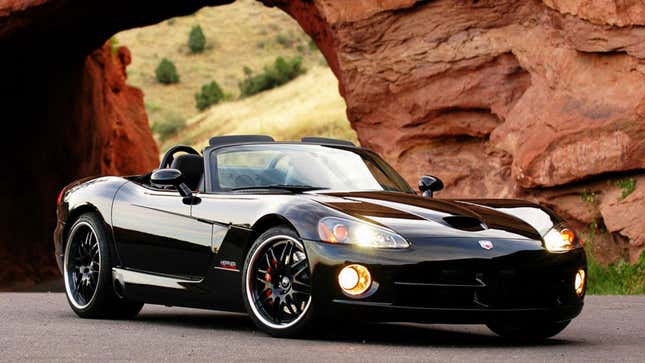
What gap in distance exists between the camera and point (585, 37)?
15.9m

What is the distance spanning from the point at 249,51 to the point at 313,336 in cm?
7918

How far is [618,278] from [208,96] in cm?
6147

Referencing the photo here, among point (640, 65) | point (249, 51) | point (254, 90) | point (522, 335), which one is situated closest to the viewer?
point (522, 335)

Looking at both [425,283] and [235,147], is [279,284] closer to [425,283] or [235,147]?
[425,283]

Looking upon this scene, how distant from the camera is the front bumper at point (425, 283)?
7.48m

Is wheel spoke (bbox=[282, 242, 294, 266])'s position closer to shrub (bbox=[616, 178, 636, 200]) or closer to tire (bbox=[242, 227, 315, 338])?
tire (bbox=[242, 227, 315, 338])

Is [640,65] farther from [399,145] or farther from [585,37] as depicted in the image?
[399,145]

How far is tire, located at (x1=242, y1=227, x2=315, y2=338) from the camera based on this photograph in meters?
7.73

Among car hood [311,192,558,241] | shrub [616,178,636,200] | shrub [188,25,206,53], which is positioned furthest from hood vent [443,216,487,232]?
shrub [188,25,206,53]

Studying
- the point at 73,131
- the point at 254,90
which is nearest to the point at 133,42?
the point at 254,90

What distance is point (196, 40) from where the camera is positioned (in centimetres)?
8619

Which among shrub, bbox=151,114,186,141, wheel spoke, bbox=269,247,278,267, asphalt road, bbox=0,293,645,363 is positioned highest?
wheel spoke, bbox=269,247,278,267

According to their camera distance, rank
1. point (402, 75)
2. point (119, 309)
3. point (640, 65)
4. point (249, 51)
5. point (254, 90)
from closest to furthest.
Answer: point (119, 309)
point (640, 65)
point (402, 75)
point (254, 90)
point (249, 51)

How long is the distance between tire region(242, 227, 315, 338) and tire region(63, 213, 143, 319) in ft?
6.20
